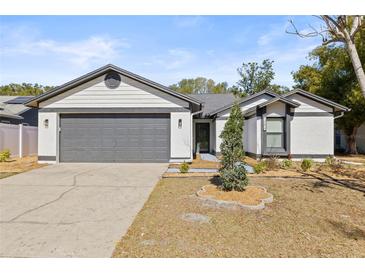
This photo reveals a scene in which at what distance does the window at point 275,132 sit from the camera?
13.9 metres

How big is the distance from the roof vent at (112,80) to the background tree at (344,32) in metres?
8.34

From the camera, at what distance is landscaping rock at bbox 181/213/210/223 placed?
4.79 meters

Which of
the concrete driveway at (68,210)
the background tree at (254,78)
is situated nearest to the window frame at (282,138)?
the concrete driveway at (68,210)

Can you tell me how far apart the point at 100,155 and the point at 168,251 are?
991cm

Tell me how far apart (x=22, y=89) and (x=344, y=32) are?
178 feet

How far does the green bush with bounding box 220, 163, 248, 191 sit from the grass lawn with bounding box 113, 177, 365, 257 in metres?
0.88

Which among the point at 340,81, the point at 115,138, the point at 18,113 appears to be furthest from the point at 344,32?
the point at 18,113

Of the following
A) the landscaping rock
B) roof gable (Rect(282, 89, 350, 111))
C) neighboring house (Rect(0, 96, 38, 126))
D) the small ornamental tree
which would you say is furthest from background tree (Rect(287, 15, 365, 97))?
neighboring house (Rect(0, 96, 38, 126))

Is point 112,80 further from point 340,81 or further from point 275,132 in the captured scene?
point 340,81

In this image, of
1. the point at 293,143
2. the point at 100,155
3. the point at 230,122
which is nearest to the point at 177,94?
the point at 100,155

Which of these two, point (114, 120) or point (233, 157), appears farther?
point (114, 120)

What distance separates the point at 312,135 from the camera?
47.1 ft

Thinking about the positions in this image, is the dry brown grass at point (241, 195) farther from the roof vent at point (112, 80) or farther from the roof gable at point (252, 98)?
the roof gable at point (252, 98)
